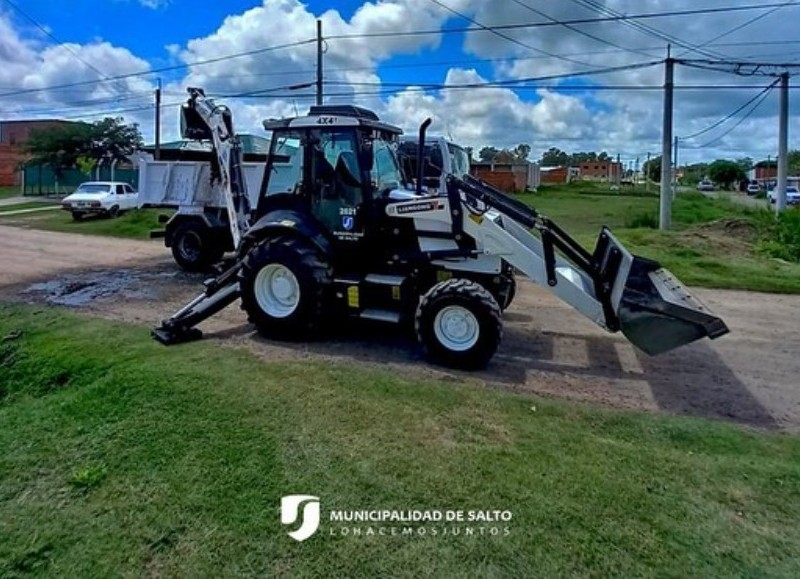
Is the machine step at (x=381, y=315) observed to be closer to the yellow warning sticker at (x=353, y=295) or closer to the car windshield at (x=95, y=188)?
the yellow warning sticker at (x=353, y=295)

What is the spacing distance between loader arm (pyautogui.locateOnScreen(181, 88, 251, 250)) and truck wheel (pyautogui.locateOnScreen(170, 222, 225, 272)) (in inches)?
96.7

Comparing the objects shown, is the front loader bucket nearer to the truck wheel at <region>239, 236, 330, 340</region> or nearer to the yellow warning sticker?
the yellow warning sticker

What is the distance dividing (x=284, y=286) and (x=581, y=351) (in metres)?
3.24

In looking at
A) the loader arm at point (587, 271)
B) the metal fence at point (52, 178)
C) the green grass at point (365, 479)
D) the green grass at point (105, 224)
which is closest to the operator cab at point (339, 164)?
the loader arm at point (587, 271)

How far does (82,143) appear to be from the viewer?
4081 cm

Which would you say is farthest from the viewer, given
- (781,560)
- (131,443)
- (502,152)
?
(502,152)

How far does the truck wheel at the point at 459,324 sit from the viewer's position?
552 centimetres

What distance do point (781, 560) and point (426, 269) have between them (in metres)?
4.03

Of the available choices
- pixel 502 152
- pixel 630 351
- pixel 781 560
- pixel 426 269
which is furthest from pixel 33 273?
pixel 502 152

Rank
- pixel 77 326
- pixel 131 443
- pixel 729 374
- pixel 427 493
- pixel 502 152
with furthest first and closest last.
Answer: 1. pixel 502 152
2. pixel 77 326
3. pixel 729 374
4. pixel 131 443
5. pixel 427 493

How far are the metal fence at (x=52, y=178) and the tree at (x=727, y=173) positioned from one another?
80701 millimetres

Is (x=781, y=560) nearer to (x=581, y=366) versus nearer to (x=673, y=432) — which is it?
(x=673, y=432)

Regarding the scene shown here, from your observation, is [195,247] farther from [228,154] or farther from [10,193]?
[10,193]

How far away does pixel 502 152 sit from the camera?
72.0 metres
